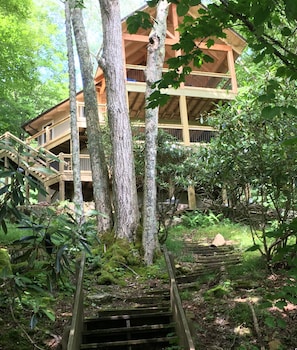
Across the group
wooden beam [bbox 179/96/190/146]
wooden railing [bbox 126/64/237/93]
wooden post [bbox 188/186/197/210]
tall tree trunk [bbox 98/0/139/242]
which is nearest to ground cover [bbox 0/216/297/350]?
tall tree trunk [bbox 98/0/139/242]

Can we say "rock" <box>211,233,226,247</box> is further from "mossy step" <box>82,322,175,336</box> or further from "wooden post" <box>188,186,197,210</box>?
"mossy step" <box>82,322,175,336</box>

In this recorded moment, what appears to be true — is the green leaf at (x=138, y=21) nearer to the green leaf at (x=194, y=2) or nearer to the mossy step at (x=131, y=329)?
the green leaf at (x=194, y=2)

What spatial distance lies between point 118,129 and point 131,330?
5766 mm

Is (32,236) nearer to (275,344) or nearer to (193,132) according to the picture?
(275,344)

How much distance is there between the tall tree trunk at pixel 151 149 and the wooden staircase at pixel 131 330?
10.9 feet

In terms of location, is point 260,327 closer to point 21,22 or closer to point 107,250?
point 107,250

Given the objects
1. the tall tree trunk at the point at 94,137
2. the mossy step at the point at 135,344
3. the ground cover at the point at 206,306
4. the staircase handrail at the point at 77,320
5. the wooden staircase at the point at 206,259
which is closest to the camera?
the staircase handrail at the point at 77,320

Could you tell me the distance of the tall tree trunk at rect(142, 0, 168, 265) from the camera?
835cm

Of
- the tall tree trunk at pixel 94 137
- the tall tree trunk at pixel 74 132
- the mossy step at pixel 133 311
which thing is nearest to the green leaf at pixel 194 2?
the mossy step at pixel 133 311

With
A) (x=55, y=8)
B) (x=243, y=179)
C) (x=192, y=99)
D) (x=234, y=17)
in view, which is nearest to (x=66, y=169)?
(x=192, y=99)

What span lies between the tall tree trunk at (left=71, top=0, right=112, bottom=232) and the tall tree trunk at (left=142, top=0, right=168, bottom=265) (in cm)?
115

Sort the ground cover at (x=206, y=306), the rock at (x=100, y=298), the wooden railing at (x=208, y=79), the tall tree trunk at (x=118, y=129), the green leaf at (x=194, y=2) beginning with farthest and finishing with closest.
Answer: the wooden railing at (x=208, y=79), the tall tree trunk at (x=118, y=129), the rock at (x=100, y=298), the ground cover at (x=206, y=306), the green leaf at (x=194, y=2)

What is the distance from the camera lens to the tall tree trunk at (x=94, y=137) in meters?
9.40

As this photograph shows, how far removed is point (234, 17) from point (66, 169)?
13.8 metres
